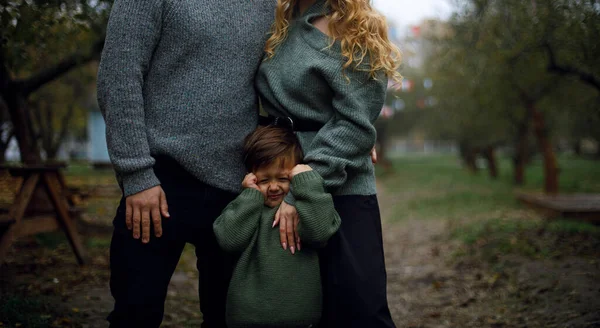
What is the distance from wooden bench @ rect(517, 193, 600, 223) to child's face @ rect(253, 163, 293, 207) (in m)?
7.01

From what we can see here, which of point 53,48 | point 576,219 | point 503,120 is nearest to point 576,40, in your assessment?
point 576,219

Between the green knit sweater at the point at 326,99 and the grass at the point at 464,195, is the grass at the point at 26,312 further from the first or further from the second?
the grass at the point at 464,195

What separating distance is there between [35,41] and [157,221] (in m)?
3.68

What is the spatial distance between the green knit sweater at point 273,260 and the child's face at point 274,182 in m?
0.08

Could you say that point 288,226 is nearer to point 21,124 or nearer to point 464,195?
point 21,124

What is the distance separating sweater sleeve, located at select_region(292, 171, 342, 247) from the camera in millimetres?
2059

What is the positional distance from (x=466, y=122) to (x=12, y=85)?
11.3m

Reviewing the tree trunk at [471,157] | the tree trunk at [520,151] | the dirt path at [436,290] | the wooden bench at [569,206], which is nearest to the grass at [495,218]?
the wooden bench at [569,206]

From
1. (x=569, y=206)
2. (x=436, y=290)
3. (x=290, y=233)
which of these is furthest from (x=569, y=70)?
(x=290, y=233)

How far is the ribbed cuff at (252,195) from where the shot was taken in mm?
2152

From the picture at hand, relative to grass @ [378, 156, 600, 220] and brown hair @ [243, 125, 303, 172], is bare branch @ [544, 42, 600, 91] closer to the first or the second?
grass @ [378, 156, 600, 220]

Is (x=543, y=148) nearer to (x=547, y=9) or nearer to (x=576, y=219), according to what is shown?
(x=576, y=219)

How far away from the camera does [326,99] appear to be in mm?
2293

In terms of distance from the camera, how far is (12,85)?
6160 mm
